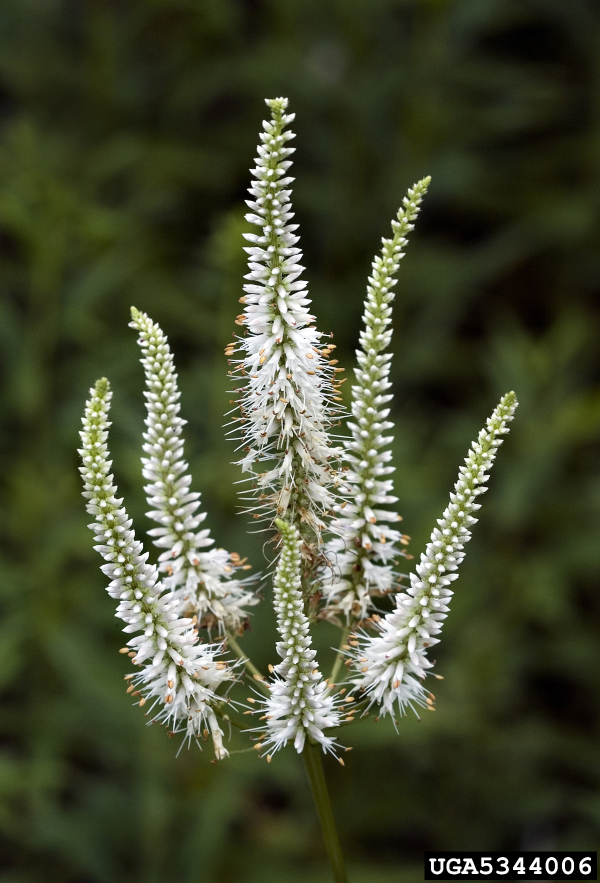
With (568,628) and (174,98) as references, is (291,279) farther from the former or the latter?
(174,98)

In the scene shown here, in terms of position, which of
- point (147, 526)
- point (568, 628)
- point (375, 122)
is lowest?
point (147, 526)

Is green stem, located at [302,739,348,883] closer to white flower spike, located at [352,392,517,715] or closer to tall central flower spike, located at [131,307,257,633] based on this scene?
white flower spike, located at [352,392,517,715]

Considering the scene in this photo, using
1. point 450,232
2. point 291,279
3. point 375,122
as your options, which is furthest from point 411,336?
point 291,279

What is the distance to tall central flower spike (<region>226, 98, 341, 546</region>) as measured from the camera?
2449 millimetres

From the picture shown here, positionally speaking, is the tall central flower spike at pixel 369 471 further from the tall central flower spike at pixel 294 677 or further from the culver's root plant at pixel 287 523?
the tall central flower spike at pixel 294 677

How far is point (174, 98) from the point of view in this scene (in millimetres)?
9680

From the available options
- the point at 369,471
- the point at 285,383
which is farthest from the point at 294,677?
the point at 285,383

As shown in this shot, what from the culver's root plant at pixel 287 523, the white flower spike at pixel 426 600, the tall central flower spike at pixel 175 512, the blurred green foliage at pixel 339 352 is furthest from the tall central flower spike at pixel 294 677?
the blurred green foliage at pixel 339 352

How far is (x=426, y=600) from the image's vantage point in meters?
2.45

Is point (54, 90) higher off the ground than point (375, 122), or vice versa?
point (54, 90)

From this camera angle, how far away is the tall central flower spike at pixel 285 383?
2449mm

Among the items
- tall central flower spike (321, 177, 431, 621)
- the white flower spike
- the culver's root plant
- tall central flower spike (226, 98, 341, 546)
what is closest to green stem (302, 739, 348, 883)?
the culver's root plant

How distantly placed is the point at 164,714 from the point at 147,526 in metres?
2.90

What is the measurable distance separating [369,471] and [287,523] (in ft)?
1.13
